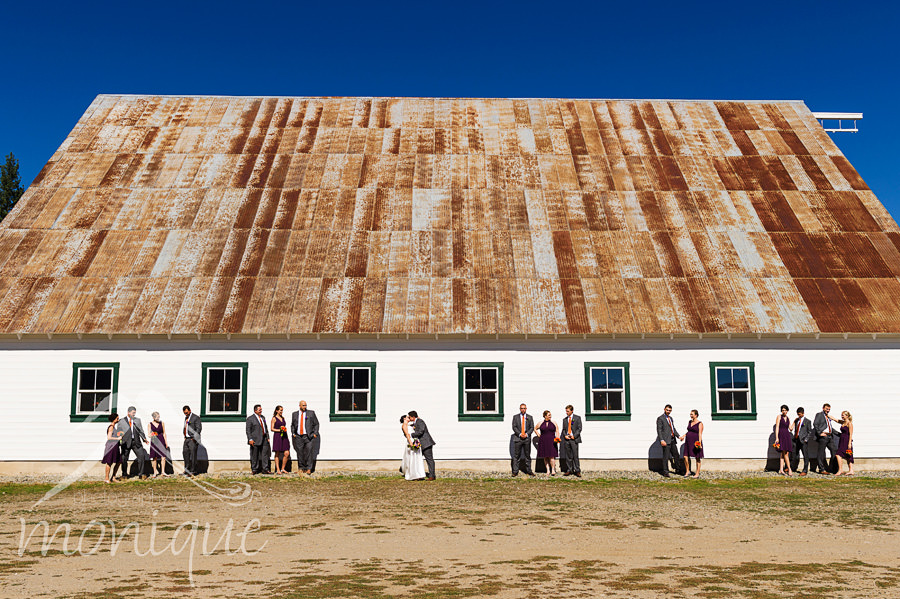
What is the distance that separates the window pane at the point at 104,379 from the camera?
20375mm

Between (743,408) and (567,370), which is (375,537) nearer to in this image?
(567,370)

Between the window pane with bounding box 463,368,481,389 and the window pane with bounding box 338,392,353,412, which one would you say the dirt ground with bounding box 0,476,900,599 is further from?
the window pane with bounding box 463,368,481,389

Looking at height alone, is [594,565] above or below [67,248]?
below

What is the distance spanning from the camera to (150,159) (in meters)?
26.8

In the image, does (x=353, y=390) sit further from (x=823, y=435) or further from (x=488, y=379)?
(x=823, y=435)

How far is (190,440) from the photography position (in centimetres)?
1959

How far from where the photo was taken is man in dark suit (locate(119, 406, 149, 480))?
63.0 ft

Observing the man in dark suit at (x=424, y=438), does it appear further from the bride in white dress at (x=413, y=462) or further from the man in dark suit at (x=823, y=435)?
the man in dark suit at (x=823, y=435)

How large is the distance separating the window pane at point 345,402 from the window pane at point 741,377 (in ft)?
31.5

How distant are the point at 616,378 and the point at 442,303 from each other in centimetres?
475

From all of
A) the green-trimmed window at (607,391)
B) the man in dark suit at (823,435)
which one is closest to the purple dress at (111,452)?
the green-trimmed window at (607,391)

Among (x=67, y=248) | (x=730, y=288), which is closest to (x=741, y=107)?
(x=730, y=288)

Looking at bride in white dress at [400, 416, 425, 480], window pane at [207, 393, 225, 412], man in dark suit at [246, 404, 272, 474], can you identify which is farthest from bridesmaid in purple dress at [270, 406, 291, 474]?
bride in white dress at [400, 416, 425, 480]

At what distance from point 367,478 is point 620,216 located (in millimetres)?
10964
